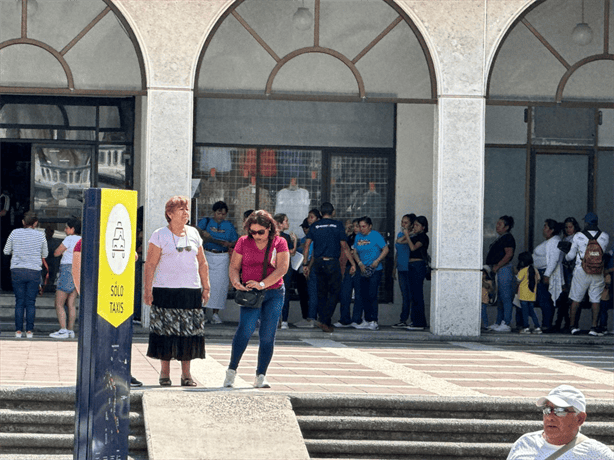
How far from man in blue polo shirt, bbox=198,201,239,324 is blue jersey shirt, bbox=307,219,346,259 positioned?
140 centimetres

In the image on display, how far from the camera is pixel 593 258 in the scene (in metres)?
16.0

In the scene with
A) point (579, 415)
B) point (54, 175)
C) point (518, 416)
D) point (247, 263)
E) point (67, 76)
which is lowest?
point (518, 416)

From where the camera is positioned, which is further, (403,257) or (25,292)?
(403,257)

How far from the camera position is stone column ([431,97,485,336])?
1534 centimetres

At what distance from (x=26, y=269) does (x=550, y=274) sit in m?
7.44

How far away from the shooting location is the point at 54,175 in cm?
1767

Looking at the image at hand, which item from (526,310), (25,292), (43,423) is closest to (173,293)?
(43,423)

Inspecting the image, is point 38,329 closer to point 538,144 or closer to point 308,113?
point 308,113

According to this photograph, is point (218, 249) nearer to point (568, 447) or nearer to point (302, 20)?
point (302, 20)

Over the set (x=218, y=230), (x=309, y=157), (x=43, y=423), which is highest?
(x=309, y=157)

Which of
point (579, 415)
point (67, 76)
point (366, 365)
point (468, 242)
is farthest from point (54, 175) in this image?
point (579, 415)

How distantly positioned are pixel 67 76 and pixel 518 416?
8648mm

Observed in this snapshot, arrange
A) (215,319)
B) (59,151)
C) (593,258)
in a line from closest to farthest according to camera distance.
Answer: (593,258) < (215,319) < (59,151)

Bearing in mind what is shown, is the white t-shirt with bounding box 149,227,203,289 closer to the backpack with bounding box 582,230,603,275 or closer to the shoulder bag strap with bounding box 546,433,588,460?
the shoulder bag strap with bounding box 546,433,588,460
